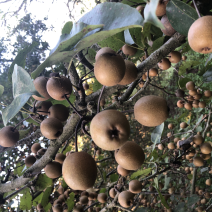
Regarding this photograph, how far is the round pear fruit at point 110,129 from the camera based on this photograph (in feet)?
1.80

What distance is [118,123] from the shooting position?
1.81 ft

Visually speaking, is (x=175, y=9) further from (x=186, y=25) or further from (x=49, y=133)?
(x=49, y=133)

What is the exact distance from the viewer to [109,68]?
23.4 inches

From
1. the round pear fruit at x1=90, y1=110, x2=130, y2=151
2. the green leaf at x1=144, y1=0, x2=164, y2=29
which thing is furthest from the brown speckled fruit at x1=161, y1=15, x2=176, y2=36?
the round pear fruit at x1=90, y1=110, x2=130, y2=151

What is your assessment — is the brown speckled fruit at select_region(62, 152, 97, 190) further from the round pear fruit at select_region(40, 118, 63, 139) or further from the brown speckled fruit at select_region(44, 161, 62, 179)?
the brown speckled fruit at select_region(44, 161, 62, 179)

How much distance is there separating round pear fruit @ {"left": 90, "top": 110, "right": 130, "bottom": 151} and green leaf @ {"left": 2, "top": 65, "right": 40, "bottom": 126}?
0.77 feet

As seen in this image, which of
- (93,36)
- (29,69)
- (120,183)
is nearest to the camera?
(93,36)

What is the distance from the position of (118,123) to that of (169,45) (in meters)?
0.42

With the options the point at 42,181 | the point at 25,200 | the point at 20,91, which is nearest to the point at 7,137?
the point at 42,181

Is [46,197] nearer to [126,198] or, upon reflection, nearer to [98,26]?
[126,198]

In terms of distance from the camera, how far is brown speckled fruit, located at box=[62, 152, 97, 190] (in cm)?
60

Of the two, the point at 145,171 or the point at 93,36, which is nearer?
the point at 93,36

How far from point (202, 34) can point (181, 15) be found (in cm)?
14

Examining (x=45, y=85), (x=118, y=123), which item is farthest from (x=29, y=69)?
(x=118, y=123)
